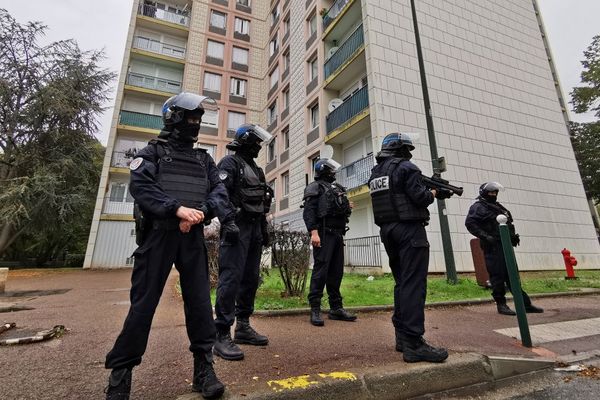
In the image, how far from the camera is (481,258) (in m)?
7.67

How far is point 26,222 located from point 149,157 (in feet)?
65.4

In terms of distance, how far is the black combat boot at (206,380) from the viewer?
196 centimetres

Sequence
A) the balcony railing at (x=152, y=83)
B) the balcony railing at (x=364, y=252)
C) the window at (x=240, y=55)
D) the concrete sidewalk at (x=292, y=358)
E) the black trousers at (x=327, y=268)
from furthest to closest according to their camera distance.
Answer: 1. the window at (x=240, y=55)
2. the balcony railing at (x=152, y=83)
3. the balcony railing at (x=364, y=252)
4. the black trousers at (x=327, y=268)
5. the concrete sidewalk at (x=292, y=358)

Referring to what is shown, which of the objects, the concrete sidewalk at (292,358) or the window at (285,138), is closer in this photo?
the concrete sidewalk at (292,358)

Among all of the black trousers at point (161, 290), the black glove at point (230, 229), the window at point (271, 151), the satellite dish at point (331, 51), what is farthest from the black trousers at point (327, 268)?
the window at point (271, 151)

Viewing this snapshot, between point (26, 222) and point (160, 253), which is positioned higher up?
point (26, 222)

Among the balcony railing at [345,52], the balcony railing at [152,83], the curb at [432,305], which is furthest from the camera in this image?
the balcony railing at [152,83]

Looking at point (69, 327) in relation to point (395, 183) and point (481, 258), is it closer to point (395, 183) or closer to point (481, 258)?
point (395, 183)

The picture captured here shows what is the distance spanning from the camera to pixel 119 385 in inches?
74.5

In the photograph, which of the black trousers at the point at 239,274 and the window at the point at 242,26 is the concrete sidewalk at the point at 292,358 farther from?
the window at the point at 242,26

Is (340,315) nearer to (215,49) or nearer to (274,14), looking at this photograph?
(215,49)

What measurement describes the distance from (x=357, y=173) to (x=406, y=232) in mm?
10501

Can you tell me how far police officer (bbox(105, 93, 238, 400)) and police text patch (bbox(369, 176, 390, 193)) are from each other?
1.57 metres

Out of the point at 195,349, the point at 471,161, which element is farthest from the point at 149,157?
the point at 471,161
